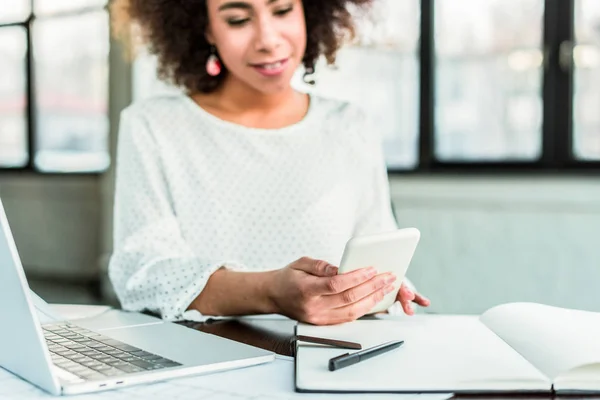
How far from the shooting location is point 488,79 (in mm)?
3523

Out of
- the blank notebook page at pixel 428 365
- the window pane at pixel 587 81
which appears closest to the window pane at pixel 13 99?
the window pane at pixel 587 81

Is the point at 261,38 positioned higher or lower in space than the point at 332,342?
higher

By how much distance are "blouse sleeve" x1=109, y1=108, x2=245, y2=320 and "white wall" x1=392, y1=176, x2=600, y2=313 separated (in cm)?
186

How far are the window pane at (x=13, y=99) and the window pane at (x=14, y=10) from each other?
7 cm

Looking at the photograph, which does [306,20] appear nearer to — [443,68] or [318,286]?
[318,286]

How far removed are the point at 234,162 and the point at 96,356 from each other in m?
0.85

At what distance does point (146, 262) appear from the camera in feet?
4.33

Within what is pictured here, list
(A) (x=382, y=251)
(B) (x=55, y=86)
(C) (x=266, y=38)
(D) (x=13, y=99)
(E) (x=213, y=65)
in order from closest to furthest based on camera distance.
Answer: (A) (x=382, y=251)
(C) (x=266, y=38)
(E) (x=213, y=65)
(B) (x=55, y=86)
(D) (x=13, y=99)

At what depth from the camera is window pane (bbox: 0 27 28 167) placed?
557 cm

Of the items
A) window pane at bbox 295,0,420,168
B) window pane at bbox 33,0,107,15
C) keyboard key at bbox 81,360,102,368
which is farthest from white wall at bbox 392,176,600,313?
window pane at bbox 33,0,107,15

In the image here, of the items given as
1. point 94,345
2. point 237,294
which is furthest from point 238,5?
point 94,345

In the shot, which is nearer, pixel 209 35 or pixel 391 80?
pixel 209 35

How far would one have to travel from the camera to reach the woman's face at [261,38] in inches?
59.5

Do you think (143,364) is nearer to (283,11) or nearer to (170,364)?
(170,364)
